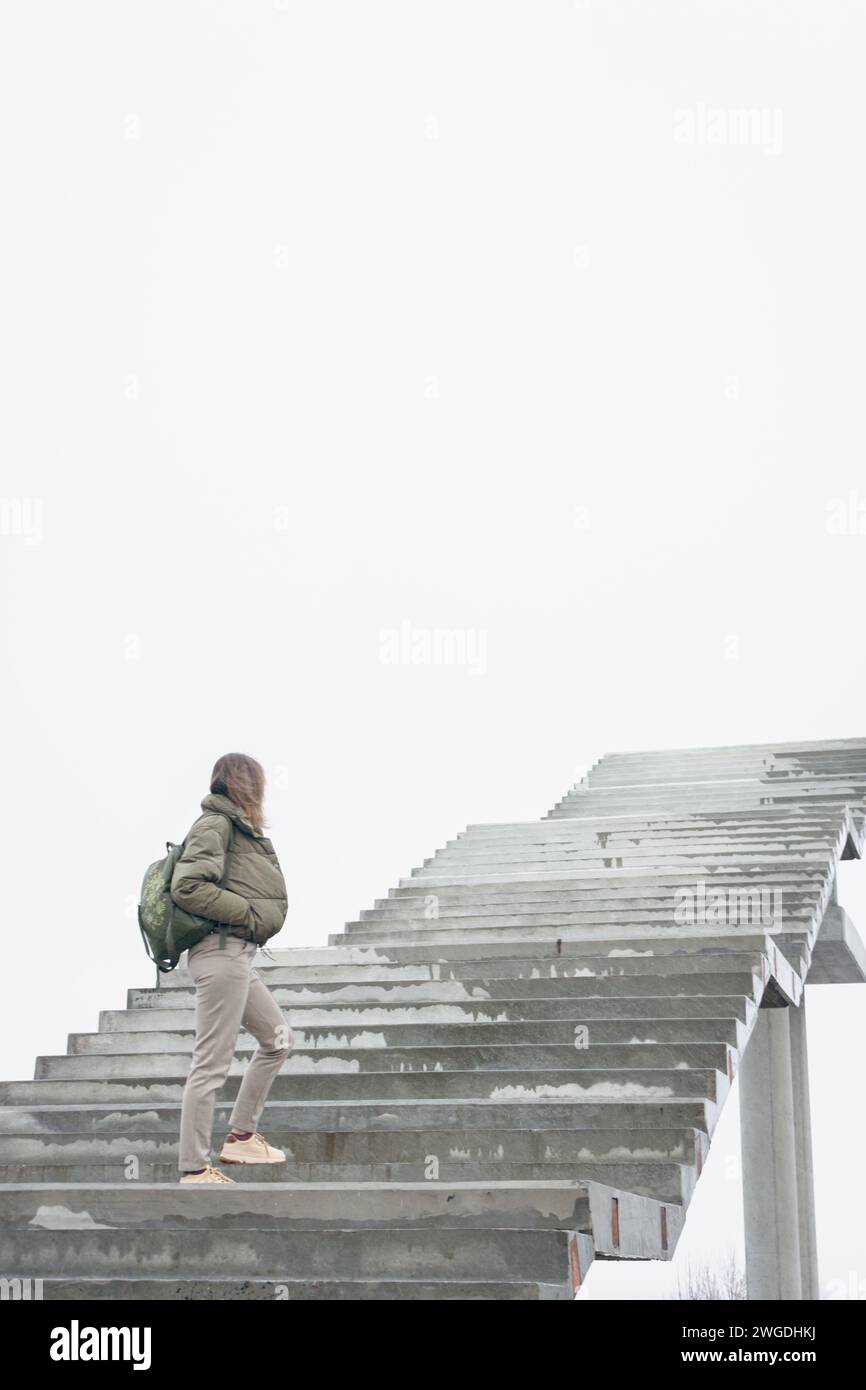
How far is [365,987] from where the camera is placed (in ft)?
27.6

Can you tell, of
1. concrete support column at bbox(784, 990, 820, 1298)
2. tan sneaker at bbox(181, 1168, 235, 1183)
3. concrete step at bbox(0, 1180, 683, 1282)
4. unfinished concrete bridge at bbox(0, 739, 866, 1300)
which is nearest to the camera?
concrete step at bbox(0, 1180, 683, 1282)

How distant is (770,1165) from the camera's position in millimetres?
12555

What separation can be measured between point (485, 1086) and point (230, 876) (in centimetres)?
171

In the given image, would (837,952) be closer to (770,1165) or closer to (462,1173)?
(770,1165)

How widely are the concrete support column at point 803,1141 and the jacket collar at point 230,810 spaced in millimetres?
8530

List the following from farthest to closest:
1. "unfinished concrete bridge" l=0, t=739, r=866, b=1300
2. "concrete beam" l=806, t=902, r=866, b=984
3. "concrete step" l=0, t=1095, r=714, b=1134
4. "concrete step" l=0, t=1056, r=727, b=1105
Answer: "concrete beam" l=806, t=902, r=866, b=984
"concrete step" l=0, t=1056, r=727, b=1105
"concrete step" l=0, t=1095, r=714, b=1134
"unfinished concrete bridge" l=0, t=739, r=866, b=1300

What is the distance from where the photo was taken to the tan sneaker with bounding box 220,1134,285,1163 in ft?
20.4

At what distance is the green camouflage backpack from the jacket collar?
0.08 metres

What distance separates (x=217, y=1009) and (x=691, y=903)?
13.5 ft

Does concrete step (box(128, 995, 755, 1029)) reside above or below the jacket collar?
below

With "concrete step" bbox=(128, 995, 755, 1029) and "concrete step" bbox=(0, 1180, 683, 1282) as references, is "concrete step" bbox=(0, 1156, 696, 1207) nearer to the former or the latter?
"concrete step" bbox=(0, 1180, 683, 1282)

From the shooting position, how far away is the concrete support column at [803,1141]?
13633mm

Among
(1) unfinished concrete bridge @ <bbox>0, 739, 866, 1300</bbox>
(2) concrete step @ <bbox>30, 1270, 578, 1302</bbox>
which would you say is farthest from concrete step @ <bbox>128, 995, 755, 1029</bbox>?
(2) concrete step @ <bbox>30, 1270, 578, 1302</bbox>

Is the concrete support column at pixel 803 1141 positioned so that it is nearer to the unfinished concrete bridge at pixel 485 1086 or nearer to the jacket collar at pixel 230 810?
the unfinished concrete bridge at pixel 485 1086
